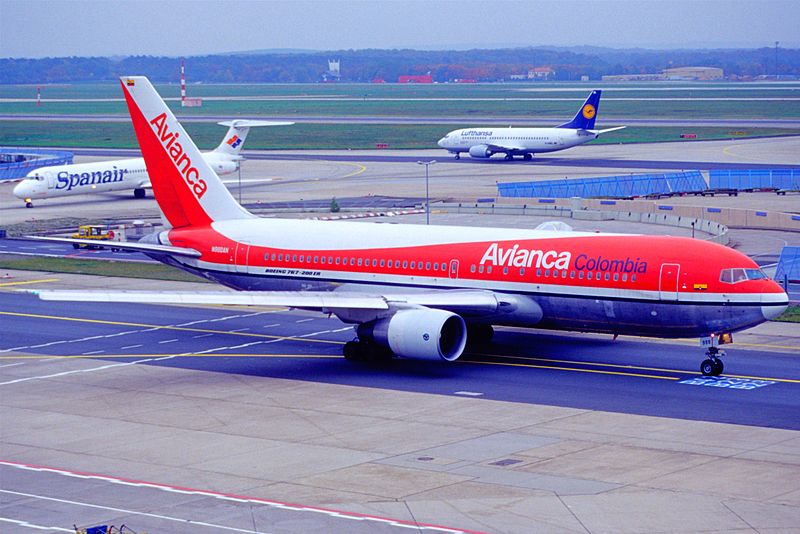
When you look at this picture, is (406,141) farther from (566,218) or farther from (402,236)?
(402,236)

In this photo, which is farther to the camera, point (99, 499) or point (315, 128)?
point (315, 128)

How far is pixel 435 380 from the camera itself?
140 ft

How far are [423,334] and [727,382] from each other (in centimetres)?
1024

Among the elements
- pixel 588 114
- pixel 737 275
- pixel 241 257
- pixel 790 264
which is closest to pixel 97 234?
pixel 241 257

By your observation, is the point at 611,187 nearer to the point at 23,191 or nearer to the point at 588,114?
the point at 588,114

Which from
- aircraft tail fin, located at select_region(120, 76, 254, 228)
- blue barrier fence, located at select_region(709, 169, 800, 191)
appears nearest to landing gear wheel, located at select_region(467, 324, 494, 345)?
aircraft tail fin, located at select_region(120, 76, 254, 228)

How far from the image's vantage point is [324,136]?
18075 cm

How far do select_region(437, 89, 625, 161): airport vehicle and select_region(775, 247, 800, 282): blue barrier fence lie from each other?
76.7 m

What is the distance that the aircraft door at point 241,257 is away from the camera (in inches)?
2005

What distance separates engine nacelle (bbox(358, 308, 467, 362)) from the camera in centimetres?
4253

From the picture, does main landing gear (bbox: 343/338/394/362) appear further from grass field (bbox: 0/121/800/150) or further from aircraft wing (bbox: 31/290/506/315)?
grass field (bbox: 0/121/800/150)

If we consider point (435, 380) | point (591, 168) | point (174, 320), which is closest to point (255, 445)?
point (435, 380)

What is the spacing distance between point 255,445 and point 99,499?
6.07 metres

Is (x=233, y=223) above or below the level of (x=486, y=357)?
above
